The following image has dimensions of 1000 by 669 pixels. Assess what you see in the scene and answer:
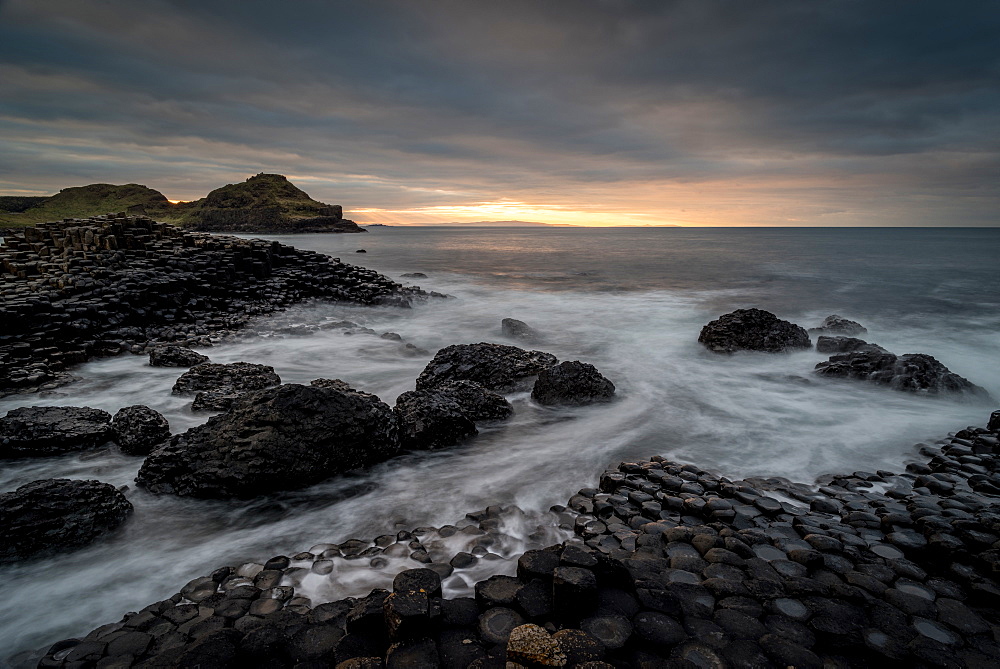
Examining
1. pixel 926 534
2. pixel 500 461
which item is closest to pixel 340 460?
pixel 500 461

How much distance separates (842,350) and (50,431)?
14245 mm

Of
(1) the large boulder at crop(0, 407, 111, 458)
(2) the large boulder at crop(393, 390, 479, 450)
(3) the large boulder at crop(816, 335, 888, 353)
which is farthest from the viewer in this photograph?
(3) the large boulder at crop(816, 335, 888, 353)

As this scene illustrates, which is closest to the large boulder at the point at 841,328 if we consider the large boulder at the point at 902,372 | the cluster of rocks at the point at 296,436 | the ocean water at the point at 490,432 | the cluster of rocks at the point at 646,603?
the ocean water at the point at 490,432

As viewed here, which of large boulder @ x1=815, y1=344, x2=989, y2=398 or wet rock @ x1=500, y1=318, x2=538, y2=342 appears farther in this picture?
wet rock @ x1=500, y1=318, x2=538, y2=342

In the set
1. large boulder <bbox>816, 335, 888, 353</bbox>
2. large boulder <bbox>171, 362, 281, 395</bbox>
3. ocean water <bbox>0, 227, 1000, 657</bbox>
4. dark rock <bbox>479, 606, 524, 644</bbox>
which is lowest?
ocean water <bbox>0, 227, 1000, 657</bbox>

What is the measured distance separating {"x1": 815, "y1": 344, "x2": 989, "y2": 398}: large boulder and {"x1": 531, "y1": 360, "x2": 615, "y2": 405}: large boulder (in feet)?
16.1

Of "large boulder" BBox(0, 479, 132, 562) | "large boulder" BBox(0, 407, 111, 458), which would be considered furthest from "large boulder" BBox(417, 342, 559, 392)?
"large boulder" BBox(0, 479, 132, 562)

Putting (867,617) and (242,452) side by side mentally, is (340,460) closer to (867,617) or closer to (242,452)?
(242,452)

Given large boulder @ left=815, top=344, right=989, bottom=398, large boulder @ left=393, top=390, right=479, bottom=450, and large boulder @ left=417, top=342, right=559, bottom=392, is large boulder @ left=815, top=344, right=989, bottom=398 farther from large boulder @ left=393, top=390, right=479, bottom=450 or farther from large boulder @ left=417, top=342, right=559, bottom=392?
large boulder @ left=393, top=390, right=479, bottom=450

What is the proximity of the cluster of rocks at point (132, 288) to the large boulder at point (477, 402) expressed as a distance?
23.4 feet

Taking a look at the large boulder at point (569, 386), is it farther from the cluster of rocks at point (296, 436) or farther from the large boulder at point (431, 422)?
the large boulder at point (431, 422)

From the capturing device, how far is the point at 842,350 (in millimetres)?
10977

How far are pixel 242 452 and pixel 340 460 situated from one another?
0.98 metres

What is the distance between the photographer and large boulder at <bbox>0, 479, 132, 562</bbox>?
12.7ft
